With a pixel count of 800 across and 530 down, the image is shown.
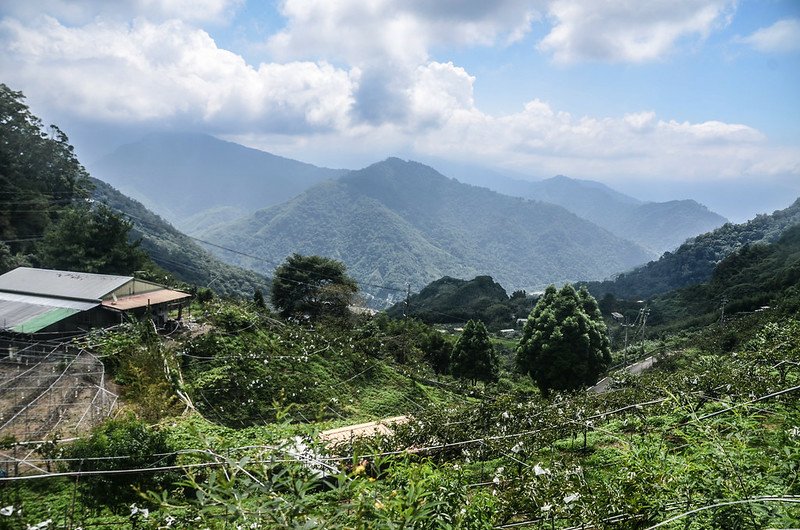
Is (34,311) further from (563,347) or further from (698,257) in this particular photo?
(698,257)

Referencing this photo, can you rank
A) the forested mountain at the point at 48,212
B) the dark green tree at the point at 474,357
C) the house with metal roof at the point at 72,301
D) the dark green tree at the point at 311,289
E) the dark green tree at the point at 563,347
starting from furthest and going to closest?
the dark green tree at the point at 311,289
the forested mountain at the point at 48,212
the dark green tree at the point at 474,357
the dark green tree at the point at 563,347
the house with metal roof at the point at 72,301

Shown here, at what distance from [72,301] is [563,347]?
57.9ft

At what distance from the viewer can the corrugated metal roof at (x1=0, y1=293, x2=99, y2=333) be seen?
14969 mm

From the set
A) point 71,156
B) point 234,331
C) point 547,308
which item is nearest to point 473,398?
point 547,308

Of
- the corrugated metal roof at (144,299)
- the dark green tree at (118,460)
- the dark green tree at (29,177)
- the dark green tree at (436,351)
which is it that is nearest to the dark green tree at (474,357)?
the dark green tree at (436,351)

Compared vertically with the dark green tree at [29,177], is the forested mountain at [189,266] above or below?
below

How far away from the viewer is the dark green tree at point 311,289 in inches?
1230

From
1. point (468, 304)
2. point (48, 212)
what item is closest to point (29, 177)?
point (48, 212)

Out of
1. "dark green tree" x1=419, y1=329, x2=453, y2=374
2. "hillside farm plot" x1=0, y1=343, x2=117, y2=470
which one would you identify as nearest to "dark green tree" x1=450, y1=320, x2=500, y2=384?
"dark green tree" x1=419, y1=329, x2=453, y2=374

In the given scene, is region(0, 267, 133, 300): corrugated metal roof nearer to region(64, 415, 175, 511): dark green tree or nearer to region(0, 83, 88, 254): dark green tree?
region(64, 415, 175, 511): dark green tree

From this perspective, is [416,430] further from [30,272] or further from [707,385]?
[30,272]

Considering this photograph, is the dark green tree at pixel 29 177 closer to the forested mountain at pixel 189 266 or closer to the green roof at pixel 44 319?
the forested mountain at pixel 189 266

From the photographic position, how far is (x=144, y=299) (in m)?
17.6

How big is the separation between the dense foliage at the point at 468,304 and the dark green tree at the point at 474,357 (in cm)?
3463
